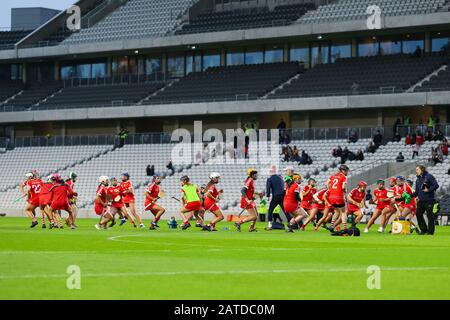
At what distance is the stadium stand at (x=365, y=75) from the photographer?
204 ft

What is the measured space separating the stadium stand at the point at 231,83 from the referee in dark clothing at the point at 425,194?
33528 mm

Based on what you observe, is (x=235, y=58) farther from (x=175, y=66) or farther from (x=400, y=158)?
(x=400, y=158)

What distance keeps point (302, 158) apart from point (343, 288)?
4415 cm

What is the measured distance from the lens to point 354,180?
52.8m

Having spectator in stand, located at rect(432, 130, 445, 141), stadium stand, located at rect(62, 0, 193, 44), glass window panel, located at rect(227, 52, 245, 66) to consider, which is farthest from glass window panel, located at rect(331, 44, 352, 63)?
spectator in stand, located at rect(432, 130, 445, 141)

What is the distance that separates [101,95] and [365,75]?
797 inches

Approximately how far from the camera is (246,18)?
235 ft

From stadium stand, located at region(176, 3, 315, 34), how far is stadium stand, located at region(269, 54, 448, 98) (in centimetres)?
366

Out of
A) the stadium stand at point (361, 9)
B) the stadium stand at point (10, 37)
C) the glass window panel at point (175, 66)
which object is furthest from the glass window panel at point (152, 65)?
the stadium stand at point (361, 9)

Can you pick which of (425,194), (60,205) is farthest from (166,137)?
(425,194)

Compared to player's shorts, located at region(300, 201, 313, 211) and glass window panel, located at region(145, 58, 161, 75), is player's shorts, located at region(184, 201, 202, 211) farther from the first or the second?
glass window panel, located at region(145, 58, 161, 75)

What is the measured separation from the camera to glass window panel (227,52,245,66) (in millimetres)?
73500

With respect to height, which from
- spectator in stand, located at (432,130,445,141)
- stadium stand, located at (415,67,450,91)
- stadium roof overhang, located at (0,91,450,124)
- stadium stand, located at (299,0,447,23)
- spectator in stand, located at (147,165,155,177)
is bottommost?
spectator in stand, located at (147,165,155,177)
